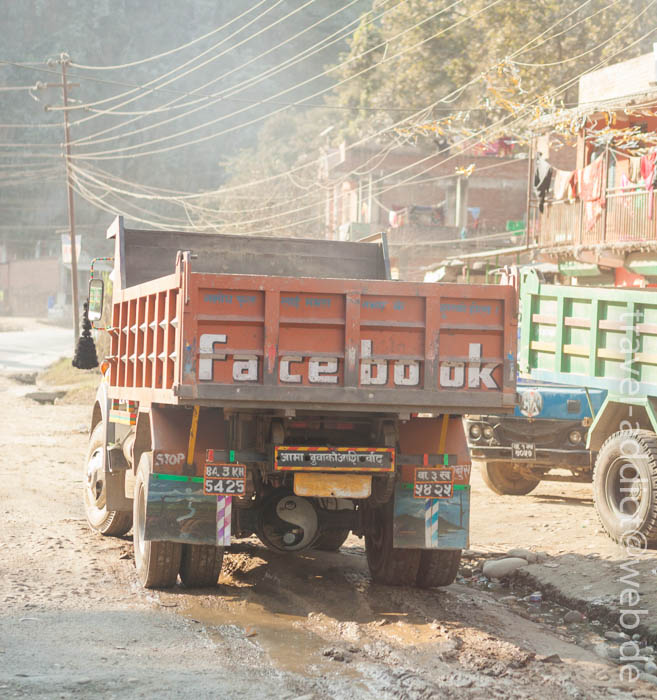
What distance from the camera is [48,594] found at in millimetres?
7574

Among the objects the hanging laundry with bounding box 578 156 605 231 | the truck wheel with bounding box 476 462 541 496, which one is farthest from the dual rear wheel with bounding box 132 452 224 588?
the hanging laundry with bounding box 578 156 605 231

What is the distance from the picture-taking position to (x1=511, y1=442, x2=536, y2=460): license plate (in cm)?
1198

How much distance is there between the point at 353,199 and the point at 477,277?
14.1 m

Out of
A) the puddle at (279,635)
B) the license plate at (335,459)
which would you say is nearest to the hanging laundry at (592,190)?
the license plate at (335,459)

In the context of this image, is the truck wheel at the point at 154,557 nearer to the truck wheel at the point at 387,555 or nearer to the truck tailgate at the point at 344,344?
the truck tailgate at the point at 344,344

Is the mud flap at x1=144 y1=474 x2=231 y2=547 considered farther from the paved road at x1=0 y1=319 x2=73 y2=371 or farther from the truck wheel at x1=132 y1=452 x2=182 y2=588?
A: the paved road at x1=0 y1=319 x2=73 y2=371

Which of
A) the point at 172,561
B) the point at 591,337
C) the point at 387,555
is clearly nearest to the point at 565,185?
the point at 591,337

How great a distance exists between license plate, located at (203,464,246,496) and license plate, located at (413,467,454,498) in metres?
1.25

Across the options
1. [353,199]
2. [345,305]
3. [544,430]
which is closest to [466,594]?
[345,305]

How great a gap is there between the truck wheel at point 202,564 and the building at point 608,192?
13.3 meters

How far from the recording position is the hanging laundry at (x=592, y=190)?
24.5 m

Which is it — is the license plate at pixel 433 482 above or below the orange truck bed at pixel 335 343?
below

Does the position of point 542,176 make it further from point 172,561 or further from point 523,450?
point 172,561

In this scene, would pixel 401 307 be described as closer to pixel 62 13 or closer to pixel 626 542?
pixel 626 542
